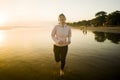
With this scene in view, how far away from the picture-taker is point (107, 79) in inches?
275

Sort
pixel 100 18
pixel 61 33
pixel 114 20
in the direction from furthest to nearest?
pixel 100 18, pixel 114 20, pixel 61 33

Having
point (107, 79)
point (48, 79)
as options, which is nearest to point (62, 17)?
point (48, 79)

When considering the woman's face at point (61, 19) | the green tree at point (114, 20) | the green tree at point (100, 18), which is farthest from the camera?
the green tree at point (100, 18)

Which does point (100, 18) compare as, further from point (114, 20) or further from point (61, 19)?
point (61, 19)

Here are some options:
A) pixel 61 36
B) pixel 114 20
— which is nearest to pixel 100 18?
pixel 114 20

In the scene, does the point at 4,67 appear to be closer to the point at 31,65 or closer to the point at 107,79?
the point at 31,65

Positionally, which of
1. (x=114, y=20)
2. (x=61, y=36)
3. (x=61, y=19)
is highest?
(x=114, y=20)

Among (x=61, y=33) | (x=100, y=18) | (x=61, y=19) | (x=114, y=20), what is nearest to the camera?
(x=61, y=19)

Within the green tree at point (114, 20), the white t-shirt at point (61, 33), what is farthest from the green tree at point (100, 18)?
the white t-shirt at point (61, 33)

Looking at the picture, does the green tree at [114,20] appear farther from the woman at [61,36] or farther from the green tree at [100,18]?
the woman at [61,36]

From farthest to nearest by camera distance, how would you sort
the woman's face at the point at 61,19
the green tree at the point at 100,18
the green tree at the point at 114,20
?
the green tree at the point at 100,18
the green tree at the point at 114,20
the woman's face at the point at 61,19

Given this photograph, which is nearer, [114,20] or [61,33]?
[61,33]

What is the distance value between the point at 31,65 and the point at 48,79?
266 cm

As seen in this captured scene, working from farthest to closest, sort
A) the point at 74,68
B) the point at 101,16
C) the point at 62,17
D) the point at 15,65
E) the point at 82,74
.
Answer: the point at 101,16 < the point at 15,65 < the point at 74,68 < the point at 82,74 < the point at 62,17
